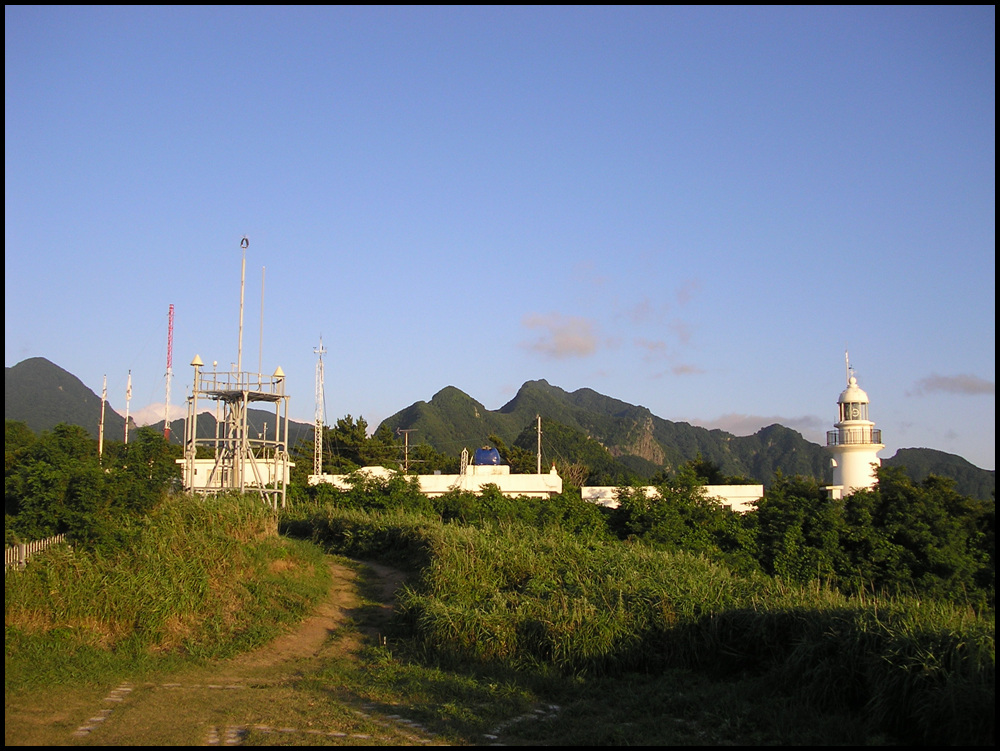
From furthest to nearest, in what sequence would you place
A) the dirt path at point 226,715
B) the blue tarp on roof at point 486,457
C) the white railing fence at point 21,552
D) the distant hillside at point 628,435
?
Result: the distant hillside at point 628,435 → the blue tarp on roof at point 486,457 → the white railing fence at point 21,552 → the dirt path at point 226,715

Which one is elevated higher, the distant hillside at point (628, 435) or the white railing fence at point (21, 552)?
the distant hillside at point (628, 435)

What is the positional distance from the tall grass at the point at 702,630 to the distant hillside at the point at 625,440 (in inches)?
2599

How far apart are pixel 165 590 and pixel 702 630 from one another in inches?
326

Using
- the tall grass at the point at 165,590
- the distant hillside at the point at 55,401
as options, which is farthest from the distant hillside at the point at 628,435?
the tall grass at the point at 165,590

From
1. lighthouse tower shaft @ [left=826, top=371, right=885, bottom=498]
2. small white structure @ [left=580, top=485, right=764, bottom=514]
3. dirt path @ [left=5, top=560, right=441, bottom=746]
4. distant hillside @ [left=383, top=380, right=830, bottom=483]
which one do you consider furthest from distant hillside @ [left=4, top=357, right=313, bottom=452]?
dirt path @ [left=5, top=560, right=441, bottom=746]

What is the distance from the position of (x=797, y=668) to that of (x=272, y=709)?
585cm

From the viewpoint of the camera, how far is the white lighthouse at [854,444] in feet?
119

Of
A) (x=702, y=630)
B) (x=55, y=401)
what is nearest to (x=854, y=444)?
(x=702, y=630)

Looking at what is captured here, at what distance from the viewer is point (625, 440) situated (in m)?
128

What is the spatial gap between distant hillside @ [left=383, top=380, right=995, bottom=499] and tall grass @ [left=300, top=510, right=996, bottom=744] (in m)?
66.0

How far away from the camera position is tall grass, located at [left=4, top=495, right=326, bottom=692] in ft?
38.9

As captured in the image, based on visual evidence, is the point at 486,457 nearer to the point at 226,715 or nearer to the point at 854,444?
the point at 854,444

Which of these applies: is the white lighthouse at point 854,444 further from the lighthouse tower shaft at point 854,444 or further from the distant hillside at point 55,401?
the distant hillside at point 55,401

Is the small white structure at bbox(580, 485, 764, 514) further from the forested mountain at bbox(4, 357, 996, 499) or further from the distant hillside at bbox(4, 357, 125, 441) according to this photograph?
the distant hillside at bbox(4, 357, 125, 441)
